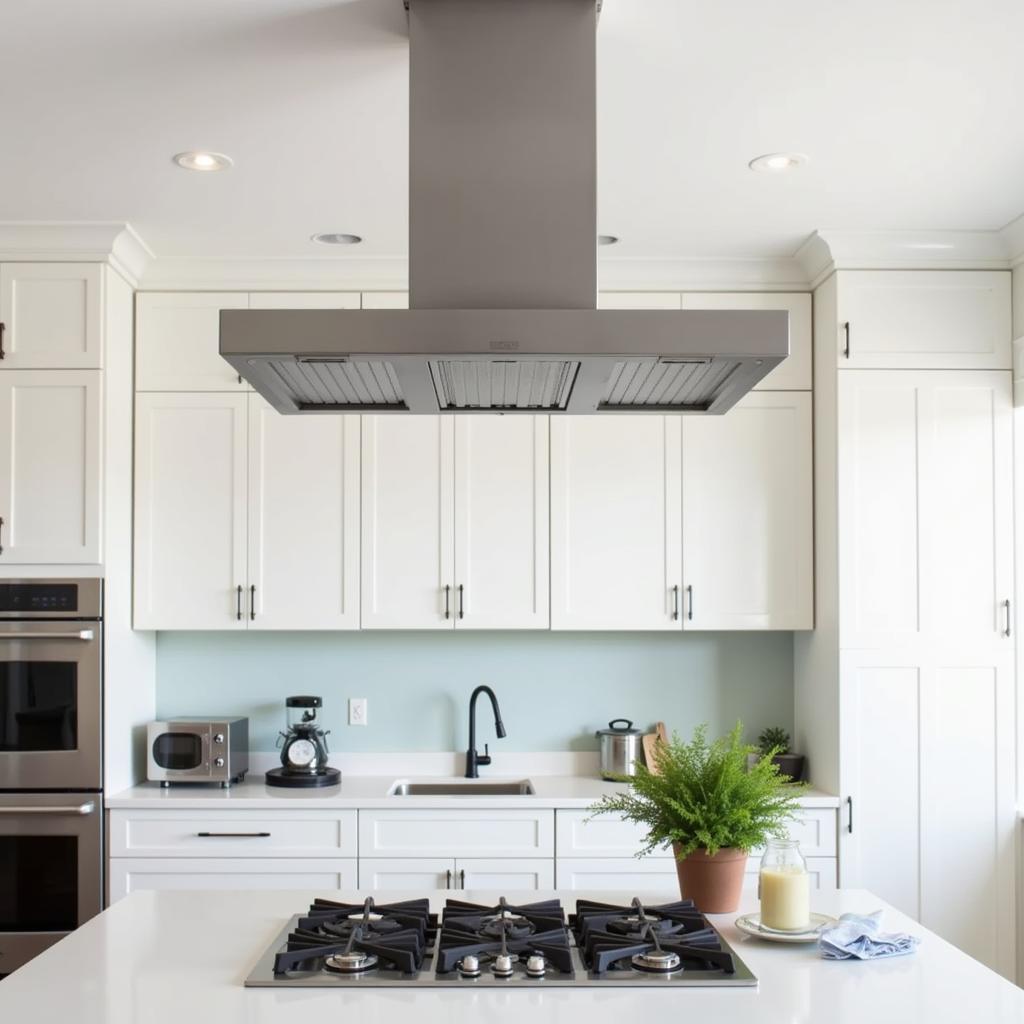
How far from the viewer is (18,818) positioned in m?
3.67

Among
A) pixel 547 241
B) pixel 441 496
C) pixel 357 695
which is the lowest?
pixel 357 695

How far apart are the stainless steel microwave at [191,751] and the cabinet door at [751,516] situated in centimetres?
158

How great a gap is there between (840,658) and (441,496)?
1.39 meters

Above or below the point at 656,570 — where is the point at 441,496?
above

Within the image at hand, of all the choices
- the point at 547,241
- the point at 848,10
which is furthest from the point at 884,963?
the point at 848,10

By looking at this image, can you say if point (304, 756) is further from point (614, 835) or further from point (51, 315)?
point (51, 315)

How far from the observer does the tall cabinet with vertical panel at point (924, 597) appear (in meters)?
3.75

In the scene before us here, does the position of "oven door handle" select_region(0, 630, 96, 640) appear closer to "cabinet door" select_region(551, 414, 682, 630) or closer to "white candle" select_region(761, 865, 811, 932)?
"cabinet door" select_region(551, 414, 682, 630)

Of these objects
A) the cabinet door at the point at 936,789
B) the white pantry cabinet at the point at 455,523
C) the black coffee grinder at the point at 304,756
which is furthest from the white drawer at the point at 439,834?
the cabinet door at the point at 936,789

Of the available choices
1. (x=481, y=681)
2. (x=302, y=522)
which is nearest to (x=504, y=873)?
(x=481, y=681)

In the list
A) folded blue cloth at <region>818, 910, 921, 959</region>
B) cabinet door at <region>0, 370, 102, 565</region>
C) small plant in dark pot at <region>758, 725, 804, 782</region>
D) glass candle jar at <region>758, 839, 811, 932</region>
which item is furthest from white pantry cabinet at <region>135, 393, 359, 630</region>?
folded blue cloth at <region>818, 910, 921, 959</region>

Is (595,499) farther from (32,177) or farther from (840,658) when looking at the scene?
(32,177)

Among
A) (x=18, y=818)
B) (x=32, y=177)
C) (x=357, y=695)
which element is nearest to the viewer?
(x=32, y=177)

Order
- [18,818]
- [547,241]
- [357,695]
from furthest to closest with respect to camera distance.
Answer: [357,695] → [18,818] → [547,241]
